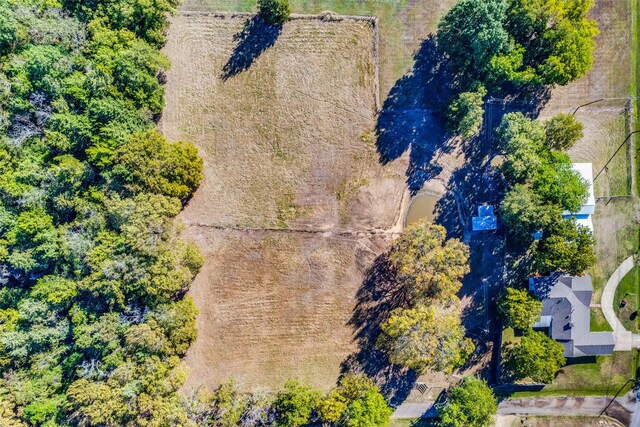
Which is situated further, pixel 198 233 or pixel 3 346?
pixel 198 233

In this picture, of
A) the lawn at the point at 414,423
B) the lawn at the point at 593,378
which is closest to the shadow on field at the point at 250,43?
the lawn at the point at 414,423

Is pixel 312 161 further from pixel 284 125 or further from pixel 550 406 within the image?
pixel 550 406

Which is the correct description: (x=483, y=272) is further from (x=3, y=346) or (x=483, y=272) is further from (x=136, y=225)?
(x=3, y=346)

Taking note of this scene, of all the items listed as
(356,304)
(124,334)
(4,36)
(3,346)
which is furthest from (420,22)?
(3,346)

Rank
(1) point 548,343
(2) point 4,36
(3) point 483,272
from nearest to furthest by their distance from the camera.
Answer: (2) point 4,36 → (1) point 548,343 → (3) point 483,272

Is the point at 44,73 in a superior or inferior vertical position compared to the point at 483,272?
superior
